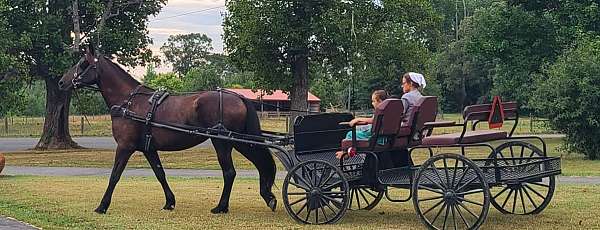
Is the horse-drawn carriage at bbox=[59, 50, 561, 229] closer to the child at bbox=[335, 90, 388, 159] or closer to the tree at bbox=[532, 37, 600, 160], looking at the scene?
the child at bbox=[335, 90, 388, 159]

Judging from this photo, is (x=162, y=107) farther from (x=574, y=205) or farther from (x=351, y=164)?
(x=574, y=205)

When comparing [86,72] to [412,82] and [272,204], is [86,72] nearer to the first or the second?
[272,204]

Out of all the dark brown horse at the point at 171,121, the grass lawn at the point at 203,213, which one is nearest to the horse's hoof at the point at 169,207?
the dark brown horse at the point at 171,121

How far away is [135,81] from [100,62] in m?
0.64

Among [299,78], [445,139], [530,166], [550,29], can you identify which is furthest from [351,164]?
[550,29]

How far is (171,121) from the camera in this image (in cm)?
1224

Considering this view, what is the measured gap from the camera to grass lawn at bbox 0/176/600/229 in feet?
34.4

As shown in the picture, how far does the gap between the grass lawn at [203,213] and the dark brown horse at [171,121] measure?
1.61ft

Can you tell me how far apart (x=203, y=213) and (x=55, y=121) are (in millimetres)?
34574

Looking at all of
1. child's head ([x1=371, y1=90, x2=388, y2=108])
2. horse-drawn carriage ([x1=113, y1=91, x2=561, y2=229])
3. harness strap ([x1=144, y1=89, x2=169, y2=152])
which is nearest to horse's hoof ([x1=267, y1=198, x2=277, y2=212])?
horse-drawn carriage ([x1=113, y1=91, x2=561, y2=229])

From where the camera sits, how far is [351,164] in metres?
11.0

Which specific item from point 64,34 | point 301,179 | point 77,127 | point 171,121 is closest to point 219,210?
point 171,121

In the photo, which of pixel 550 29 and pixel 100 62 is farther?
pixel 550 29

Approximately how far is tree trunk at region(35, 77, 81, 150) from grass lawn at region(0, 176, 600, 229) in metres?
28.8
